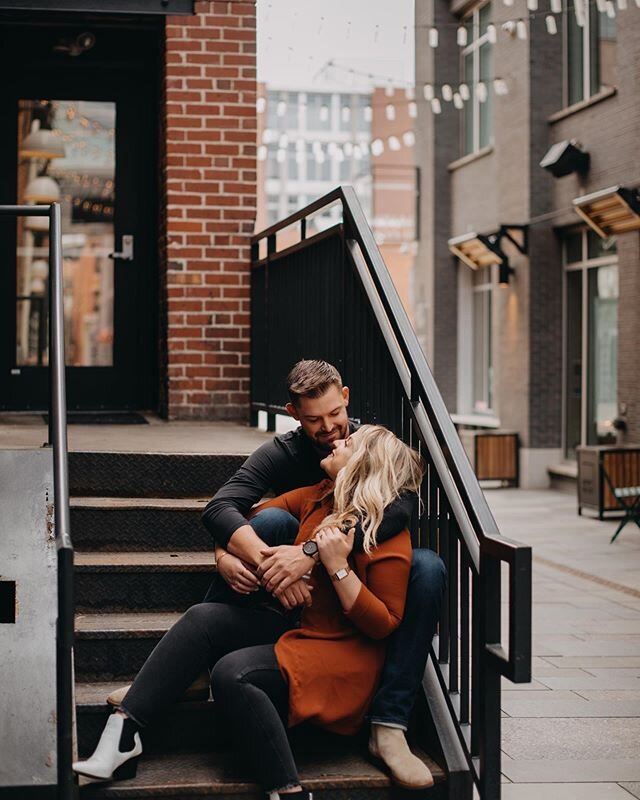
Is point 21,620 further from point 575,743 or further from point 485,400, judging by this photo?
point 485,400

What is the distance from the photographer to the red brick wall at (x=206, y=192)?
23.4 ft

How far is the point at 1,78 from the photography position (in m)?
7.68

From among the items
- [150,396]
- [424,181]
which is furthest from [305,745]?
[424,181]

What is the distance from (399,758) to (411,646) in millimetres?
327

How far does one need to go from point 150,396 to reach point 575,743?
13.8ft

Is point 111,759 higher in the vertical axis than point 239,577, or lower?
lower

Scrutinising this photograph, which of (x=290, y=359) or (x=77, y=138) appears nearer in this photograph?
(x=290, y=359)

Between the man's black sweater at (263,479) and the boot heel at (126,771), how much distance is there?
720mm

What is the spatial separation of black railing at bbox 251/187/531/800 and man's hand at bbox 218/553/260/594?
632 millimetres

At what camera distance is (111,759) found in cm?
349

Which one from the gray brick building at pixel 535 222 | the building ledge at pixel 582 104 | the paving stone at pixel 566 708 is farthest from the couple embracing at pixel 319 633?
the building ledge at pixel 582 104

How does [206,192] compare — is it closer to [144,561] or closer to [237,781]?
[144,561]

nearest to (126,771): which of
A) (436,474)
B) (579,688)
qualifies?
(436,474)

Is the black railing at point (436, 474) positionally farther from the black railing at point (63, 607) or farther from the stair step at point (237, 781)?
the black railing at point (63, 607)
